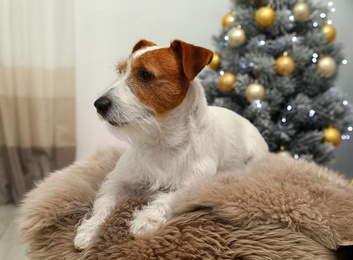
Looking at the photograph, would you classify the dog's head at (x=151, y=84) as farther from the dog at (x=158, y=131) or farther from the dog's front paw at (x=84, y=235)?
the dog's front paw at (x=84, y=235)

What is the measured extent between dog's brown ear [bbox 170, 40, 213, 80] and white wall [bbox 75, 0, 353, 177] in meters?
1.04

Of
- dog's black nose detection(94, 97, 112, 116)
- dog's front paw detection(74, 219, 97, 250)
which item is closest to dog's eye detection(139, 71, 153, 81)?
dog's black nose detection(94, 97, 112, 116)

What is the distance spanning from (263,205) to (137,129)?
407 millimetres

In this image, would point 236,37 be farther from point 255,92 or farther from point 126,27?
point 126,27

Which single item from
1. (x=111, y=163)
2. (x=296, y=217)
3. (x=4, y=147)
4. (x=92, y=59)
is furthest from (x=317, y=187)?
(x=4, y=147)

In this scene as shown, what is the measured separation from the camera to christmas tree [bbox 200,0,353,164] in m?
1.80

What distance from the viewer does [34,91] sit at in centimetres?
208

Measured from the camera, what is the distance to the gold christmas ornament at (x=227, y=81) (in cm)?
184

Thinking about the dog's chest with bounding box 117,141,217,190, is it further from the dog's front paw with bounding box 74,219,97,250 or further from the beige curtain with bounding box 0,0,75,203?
the beige curtain with bounding box 0,0,75,203

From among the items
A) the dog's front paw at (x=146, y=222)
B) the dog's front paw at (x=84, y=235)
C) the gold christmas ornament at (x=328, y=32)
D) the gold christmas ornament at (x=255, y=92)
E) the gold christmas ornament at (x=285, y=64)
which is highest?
the gold christmas ornament at (x=328, y=32)

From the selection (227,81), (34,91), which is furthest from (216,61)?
(34,91)

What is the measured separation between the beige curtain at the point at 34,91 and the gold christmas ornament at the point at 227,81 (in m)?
0.78

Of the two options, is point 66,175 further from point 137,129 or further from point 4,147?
point 4,147

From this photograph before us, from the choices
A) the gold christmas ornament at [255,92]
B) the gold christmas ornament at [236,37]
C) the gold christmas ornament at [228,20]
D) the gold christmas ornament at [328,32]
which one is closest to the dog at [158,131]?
the gold christmas ornament at [255,92]
